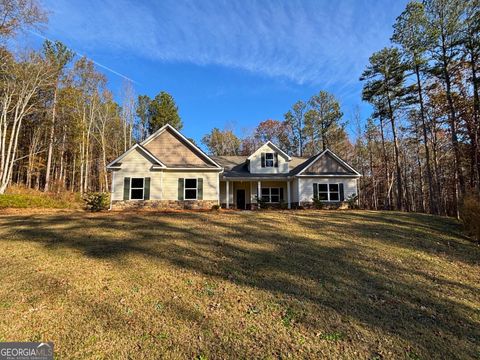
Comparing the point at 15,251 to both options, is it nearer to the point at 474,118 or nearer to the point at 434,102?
the point at 474,118

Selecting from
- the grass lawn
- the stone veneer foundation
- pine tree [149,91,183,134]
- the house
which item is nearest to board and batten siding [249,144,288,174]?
the house

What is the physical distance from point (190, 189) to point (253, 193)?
5.77 meters

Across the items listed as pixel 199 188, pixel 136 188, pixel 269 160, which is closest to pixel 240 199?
pixel 269 160

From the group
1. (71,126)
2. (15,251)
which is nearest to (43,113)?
(71,126)

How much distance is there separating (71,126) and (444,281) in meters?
33.6

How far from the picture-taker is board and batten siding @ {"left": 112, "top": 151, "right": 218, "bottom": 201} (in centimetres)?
1781

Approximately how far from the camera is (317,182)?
2077cm

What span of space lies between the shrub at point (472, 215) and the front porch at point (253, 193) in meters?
11.3

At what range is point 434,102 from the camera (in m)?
24.1

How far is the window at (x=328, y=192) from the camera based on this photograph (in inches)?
812

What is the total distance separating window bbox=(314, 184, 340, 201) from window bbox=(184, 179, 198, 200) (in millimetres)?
8873

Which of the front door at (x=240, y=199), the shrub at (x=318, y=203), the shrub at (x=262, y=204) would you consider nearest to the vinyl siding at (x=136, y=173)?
the front door at (x=240, y=199)

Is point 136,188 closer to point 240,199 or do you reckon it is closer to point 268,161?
point 240,199

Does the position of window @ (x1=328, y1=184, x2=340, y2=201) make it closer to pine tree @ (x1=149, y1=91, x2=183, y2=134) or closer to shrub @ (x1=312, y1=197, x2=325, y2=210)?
shrub @ (x1=312, y1=197, x2=325, y2=210)
